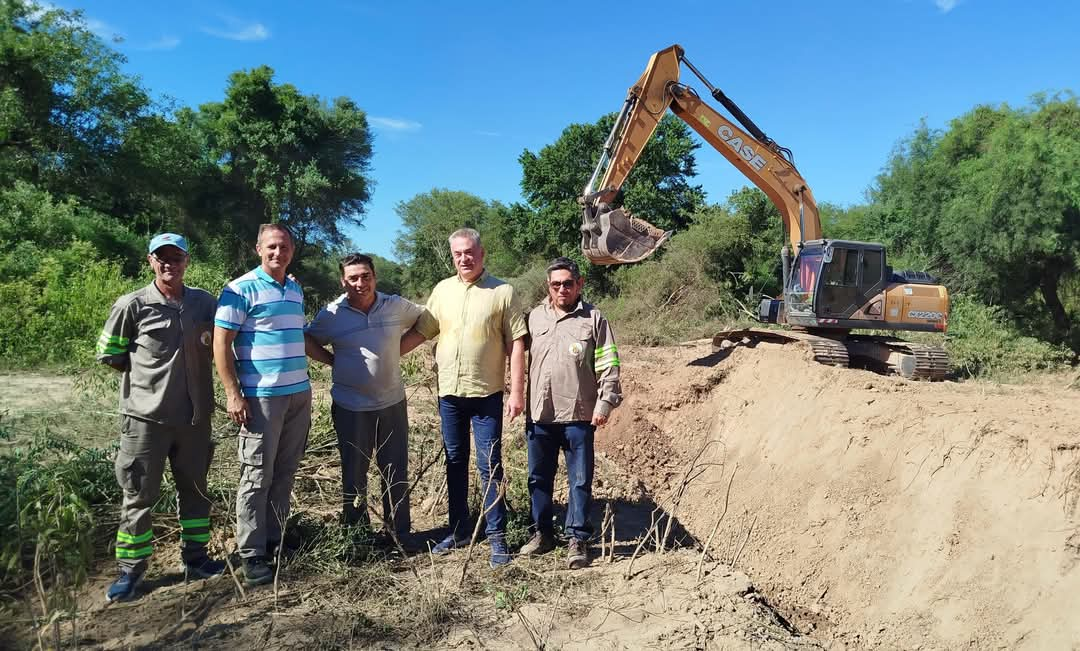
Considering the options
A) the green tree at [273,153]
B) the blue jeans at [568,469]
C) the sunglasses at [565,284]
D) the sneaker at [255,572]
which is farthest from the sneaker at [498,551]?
the green tree at [273,153]

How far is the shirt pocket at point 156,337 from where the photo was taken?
11.0ft

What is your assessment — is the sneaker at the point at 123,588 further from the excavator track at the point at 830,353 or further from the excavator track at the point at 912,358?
the excavator track at the point at 912,358

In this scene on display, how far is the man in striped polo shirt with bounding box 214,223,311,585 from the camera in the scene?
10.8 ft

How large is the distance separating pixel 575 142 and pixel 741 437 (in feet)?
58.3

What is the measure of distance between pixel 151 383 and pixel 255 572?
1057 mm

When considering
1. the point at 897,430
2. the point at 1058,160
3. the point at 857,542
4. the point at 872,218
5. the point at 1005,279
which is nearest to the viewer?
the point at 857,542

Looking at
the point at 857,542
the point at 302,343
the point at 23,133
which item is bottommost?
the point at 857,542

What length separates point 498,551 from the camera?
151 inches

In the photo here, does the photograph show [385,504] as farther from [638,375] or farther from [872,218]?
[872,218]

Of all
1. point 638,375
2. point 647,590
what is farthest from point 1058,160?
point 647,590

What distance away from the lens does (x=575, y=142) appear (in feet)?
76.2

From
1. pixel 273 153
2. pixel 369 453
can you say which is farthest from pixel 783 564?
pixel 273 153

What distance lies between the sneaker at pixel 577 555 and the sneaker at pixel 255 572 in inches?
62.2

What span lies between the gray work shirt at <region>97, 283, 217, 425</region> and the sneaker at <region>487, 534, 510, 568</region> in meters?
1.68
